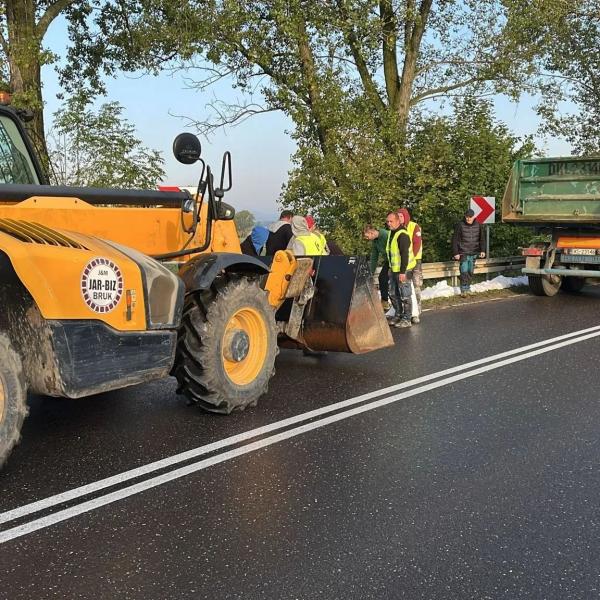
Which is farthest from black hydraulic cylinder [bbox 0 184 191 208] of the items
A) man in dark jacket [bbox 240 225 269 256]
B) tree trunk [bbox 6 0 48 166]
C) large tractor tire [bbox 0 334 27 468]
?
tree trunk [bbox 6 0 48 166]

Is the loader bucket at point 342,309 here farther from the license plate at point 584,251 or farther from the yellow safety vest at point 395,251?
the license plate at point 584,251

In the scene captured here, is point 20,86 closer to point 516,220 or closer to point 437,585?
point 516,220

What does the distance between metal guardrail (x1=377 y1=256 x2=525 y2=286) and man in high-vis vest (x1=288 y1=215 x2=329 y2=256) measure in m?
4.45

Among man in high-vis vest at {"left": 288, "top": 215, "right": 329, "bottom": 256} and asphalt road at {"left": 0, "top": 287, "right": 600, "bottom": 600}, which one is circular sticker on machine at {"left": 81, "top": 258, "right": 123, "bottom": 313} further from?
man in high-vis vest at {"left": 288, "top": 215, "right": 329, "bottom": 256}

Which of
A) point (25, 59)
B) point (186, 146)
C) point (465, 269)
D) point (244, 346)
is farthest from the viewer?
point (465, 269)

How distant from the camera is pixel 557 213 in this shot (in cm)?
1313

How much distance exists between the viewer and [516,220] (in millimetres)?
13594

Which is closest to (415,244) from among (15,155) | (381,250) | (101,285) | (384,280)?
(381,250)

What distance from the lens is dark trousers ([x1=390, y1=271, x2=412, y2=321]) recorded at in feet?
32.8

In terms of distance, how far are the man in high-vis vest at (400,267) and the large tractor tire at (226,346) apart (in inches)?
172

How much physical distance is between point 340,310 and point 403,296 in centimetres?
350

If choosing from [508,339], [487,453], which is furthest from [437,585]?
[508,339]

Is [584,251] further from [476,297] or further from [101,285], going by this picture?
[101,285]

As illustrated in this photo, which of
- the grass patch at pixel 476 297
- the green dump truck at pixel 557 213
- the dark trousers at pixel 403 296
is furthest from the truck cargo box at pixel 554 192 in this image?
the dark trousers at pixel 403 296
